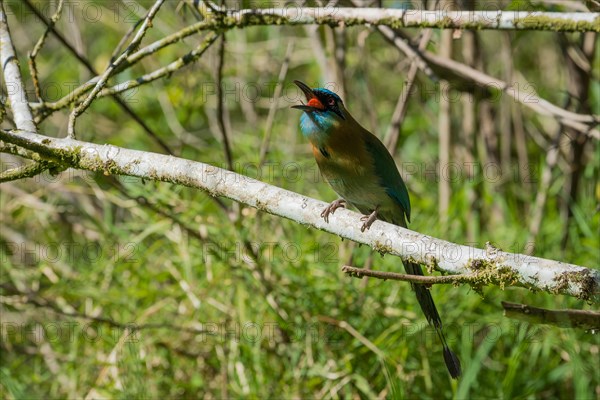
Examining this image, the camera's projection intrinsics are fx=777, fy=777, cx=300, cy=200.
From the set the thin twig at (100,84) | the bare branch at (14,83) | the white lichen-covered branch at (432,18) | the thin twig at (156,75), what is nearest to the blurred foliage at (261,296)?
the thin twig at (156,75)

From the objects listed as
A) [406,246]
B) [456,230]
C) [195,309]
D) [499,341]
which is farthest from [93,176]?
[406,246]

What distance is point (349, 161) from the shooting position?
3572mm

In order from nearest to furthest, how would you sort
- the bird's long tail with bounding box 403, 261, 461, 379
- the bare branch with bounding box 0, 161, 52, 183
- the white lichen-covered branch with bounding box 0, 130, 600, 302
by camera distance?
the white lichen-covered branch with bounding box 0, 130, 600, 302, the bare branch with bounding box 0, 161, 52, 183, the bird's long tail with bounding box 403, 261, 461, 379

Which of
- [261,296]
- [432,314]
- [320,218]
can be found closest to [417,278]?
[320,218]

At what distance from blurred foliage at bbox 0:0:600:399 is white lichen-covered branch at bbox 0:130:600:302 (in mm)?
1263

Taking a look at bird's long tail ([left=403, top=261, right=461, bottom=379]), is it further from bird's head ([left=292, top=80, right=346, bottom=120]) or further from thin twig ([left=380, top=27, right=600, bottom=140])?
thin twig ([left=380, top=27, right=600, bottom=140])

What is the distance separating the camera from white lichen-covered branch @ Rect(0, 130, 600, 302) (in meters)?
2.12

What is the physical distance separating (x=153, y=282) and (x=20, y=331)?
0.96 m

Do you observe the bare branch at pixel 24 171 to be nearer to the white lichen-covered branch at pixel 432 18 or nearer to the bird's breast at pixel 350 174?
the white lichen-covered branch at pixel 432 18

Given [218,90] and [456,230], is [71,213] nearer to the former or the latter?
[218,90]

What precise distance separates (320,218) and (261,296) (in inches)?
73.4

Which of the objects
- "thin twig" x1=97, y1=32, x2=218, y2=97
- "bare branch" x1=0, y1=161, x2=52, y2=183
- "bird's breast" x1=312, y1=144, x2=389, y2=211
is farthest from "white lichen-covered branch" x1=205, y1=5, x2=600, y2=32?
"bare branch" x1=0, y1=161, x2=52, y2=183

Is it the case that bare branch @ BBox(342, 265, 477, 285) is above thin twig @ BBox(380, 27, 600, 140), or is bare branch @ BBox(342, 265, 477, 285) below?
below

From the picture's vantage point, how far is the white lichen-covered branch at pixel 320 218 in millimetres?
2119
